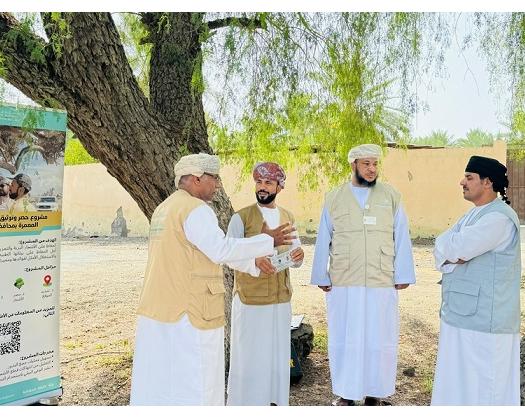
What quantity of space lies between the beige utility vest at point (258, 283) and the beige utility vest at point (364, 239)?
0.36m

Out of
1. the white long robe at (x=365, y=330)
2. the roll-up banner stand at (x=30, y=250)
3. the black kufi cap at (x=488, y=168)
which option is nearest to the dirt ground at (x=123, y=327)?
the white long robe at (x=365, y=330)

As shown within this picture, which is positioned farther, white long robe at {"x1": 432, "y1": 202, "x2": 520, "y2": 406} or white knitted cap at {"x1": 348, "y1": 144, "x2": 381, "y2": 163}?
white knitted cap at {"x1": 348, "y1": 144, "x2": 381, "y2": 163}

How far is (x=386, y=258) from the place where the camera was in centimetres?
416

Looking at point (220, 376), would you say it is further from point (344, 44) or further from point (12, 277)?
point (344, 44)

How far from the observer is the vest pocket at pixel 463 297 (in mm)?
3508

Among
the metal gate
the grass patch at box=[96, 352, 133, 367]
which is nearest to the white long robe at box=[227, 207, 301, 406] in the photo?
the grass patch at box=[96, 352, 133, 367]

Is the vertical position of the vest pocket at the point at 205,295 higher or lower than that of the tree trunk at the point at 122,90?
lower

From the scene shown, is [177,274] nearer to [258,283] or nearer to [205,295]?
[205,295]

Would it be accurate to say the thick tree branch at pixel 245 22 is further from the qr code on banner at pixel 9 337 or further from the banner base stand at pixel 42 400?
the banner base stand at pixel 42 400

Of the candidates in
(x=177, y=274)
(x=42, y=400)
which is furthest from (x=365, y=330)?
(x=42, y=400)

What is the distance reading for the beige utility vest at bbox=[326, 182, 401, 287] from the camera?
4.15 meters

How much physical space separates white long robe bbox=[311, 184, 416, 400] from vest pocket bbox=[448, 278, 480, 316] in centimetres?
54

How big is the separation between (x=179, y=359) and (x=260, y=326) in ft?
2.72

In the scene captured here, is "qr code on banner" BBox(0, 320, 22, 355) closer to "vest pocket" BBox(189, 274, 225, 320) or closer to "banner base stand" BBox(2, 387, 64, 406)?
"banner base stand" BBox(2, 387, 64, 406)
